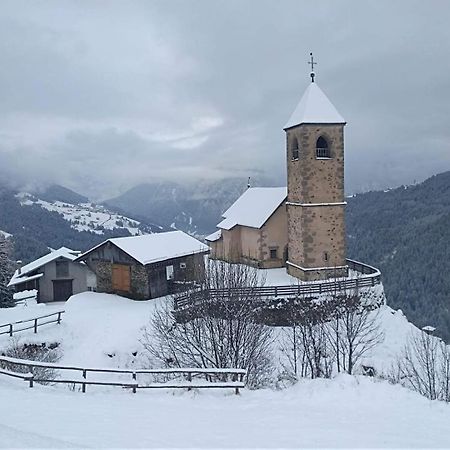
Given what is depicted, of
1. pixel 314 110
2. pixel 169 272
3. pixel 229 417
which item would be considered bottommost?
pixel 229 417

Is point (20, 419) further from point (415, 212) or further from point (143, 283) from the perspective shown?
point (415, 212)

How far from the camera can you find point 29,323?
25.8m

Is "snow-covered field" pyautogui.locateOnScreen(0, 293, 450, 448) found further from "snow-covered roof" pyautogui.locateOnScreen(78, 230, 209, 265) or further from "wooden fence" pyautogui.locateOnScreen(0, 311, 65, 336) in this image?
"snow-covered roof" pyautogui.locateOnScreen(78, 230, 209, 265)

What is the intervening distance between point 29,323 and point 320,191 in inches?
813

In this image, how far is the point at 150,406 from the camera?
40.0 feet

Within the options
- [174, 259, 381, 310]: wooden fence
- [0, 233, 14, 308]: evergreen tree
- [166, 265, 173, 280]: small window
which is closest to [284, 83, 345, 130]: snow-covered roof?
[174, 259, 381, 310]: wooden fence

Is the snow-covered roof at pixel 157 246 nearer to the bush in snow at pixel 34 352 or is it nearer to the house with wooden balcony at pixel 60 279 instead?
Answer: the house with wooden balcony at pixel 60 279

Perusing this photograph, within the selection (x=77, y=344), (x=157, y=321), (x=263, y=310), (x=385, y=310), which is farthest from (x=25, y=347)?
(x=385, y=310)

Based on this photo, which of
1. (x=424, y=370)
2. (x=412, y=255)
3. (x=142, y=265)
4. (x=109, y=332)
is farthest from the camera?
(x=412, y=255)

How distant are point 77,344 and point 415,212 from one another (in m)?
179

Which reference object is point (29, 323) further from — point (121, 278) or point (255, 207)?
point (255, 207)

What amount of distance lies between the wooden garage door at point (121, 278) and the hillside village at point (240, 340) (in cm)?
10

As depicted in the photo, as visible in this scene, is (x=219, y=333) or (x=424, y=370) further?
(x=424, y=370)

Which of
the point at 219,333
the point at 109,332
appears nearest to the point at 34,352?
the point at 109,332
